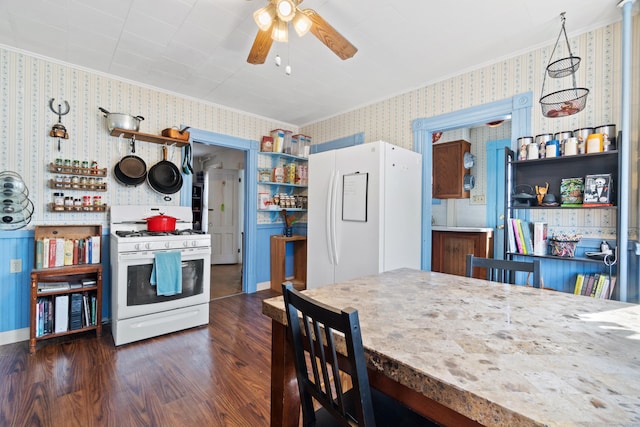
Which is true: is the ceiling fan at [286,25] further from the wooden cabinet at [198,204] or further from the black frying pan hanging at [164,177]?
the wooden cabinet at [198,204]

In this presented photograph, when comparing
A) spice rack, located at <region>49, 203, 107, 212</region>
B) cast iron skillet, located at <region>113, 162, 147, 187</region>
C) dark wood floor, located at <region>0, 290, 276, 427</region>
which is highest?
cast iron skillet, located at <region>113, 162, 147, 187</region>

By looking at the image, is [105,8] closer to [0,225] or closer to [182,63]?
[182,63]

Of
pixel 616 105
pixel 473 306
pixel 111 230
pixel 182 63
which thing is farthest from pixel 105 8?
pixel 616 105

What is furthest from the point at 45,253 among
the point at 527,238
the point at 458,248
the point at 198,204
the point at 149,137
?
the point at 458,248

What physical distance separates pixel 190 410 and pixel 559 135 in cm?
313

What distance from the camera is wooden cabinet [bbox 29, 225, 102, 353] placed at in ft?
7.95

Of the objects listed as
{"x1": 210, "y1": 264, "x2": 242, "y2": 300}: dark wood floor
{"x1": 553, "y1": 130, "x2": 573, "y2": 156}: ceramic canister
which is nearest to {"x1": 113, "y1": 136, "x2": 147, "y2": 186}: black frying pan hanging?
{"x1": 210, "y1": 264, "x2": 242, "y2": 300}: dark wood floor

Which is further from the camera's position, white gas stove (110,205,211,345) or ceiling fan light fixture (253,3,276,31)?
white gas stove (110,205,211,345)

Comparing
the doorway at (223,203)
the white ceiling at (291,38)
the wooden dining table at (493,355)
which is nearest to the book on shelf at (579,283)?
the wooden dining table at (493,355)

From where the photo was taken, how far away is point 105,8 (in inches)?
79.1

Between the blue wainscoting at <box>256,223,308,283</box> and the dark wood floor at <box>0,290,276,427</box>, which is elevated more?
the blue wainscoting at <box>256,223,308,283</box>

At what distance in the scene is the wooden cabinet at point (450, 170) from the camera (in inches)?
183

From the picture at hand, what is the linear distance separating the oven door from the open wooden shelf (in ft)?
4.05

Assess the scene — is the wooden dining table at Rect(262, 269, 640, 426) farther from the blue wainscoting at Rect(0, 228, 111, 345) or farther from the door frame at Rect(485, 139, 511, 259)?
the door frame at Rect(485, 139, 511, 259)
